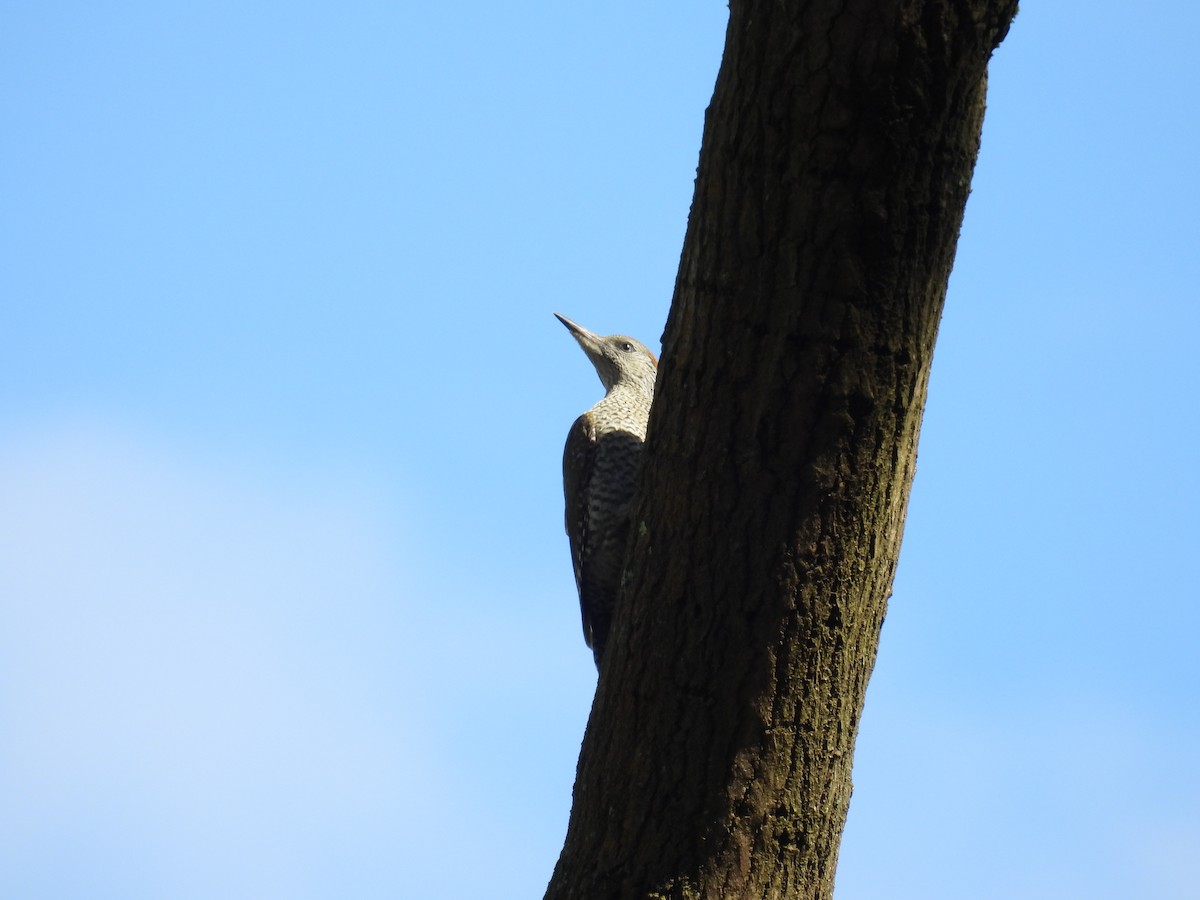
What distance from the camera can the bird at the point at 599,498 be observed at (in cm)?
538

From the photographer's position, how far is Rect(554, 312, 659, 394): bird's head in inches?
255

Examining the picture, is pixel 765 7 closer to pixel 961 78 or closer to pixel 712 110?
pixel 712 110

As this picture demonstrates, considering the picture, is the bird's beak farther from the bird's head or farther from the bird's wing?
the bird's wing

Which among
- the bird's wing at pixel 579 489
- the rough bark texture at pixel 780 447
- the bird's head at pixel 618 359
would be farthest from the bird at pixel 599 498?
the rough bark texture at pixel 780 447

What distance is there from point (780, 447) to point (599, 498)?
9.12 feet

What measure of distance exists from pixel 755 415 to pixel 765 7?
0.82 meters

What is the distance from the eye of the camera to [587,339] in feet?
22.7

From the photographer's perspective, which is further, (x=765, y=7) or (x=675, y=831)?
(x=675, y=831)

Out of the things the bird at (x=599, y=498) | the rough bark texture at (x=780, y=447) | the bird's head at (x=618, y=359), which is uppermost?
the bird's head at (x=618, y=359)

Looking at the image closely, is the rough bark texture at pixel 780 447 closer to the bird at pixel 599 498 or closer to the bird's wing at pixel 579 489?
the bird at pixel 599 498

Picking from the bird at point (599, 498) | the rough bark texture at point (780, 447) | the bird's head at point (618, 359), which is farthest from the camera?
the bird's head at point (618, 359)

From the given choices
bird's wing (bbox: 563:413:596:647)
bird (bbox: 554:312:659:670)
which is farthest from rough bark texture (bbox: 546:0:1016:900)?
bird's wing (bbox: 563:413:596:647)

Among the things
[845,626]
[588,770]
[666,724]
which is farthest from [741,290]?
[588,770]

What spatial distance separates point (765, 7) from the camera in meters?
2.53
